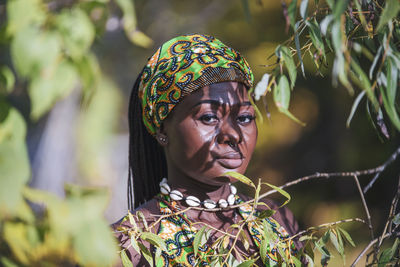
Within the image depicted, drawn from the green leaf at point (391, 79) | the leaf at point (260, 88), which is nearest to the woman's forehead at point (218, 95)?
the leaf at point (260, 88)

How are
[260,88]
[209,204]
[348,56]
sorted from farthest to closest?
[209,204] → [260,88] → [348,56]

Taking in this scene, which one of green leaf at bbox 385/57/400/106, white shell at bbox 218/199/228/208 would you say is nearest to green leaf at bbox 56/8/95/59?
green leaf at bbox 385/57/400/106

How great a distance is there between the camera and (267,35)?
6375 millimetres

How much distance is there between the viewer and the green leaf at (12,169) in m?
0.95

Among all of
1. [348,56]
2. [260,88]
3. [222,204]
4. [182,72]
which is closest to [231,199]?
[222,204]

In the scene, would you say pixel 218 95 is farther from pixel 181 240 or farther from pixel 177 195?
pixel 181 240

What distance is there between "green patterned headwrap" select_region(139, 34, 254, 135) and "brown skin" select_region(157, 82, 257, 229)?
3cm

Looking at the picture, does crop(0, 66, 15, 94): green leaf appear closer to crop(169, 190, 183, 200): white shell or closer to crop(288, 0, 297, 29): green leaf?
crop(288, 0, 297, 29): green leaf

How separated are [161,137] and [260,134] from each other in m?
4.41

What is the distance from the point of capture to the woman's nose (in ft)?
6.33

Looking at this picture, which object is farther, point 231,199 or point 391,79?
point 231,199

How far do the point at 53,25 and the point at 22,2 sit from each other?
6cm

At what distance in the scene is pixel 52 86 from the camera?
0.99 meters

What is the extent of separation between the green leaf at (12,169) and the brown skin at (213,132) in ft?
3.17
